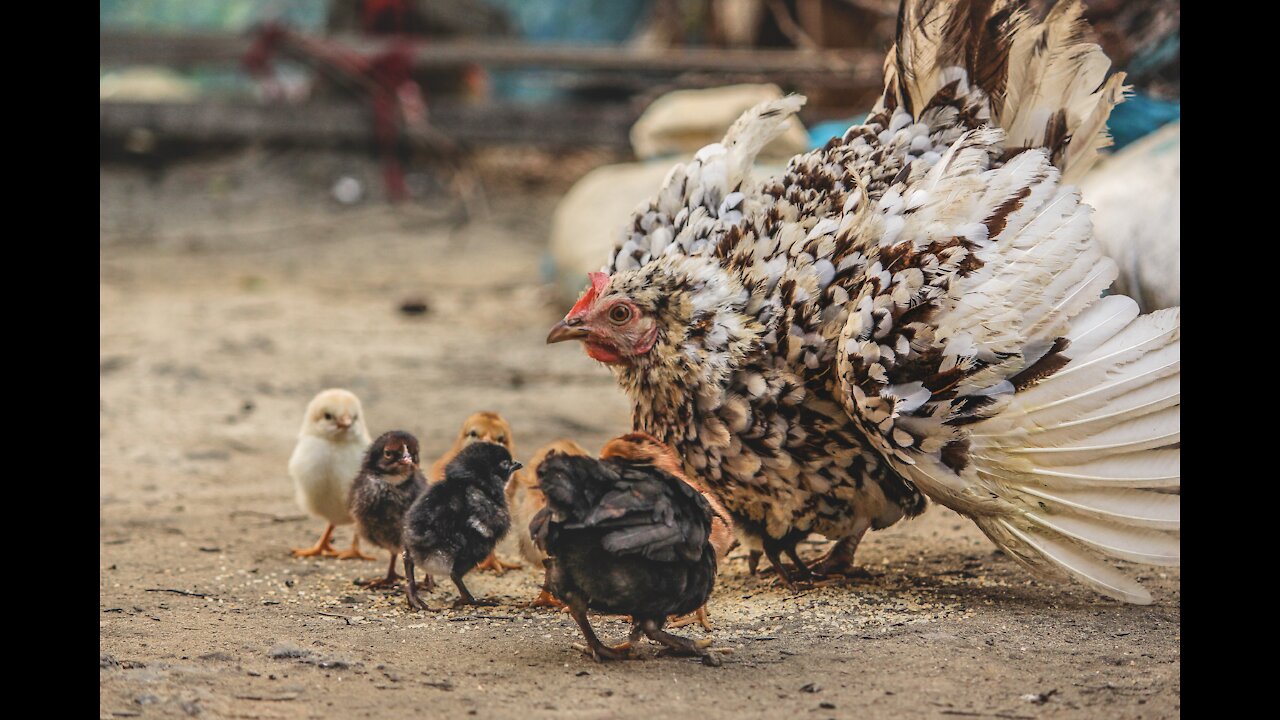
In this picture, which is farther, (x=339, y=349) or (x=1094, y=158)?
(x=339, y=349)

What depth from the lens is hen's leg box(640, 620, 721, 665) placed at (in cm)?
256

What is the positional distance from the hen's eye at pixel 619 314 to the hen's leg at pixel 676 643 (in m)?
0.74

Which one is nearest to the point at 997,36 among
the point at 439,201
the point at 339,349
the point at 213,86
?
the point at 339,349

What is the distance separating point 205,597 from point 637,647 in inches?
45.3

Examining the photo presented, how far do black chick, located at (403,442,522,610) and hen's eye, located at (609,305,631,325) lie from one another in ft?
1.34

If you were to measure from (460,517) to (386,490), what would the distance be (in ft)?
1.16

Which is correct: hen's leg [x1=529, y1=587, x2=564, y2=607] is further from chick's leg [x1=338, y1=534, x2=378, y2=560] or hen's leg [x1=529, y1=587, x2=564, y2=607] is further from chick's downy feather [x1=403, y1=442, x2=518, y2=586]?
chick's leg [x1=338, y1=534, x2=378, y2=560]

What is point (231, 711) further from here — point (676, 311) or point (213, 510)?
point (213, 510)

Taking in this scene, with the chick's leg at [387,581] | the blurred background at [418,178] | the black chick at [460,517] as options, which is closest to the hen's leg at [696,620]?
the black chick at [460,517]

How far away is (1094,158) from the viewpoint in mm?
3330

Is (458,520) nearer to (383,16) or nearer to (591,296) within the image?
(591,296)

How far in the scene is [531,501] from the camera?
2799mm

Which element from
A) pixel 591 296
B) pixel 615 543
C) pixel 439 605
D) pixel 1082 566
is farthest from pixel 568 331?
Result: pixel 1082 566

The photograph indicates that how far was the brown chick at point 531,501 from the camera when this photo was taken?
2.55 meters
